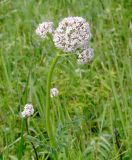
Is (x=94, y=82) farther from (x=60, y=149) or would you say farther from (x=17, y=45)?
(x=60, y=149)

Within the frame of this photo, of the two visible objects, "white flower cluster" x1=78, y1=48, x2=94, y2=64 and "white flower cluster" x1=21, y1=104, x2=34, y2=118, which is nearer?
"white flower cluster" x1=78, y1=48, x2=94, y2=64

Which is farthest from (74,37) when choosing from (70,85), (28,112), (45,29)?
(70,85)

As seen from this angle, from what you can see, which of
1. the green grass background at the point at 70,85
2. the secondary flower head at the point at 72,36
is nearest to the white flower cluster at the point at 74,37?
the secondary flower head at the point at 72,36

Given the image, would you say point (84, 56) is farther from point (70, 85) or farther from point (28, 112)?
point (70, 85)

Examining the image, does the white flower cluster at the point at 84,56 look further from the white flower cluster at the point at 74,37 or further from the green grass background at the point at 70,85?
the green grass background at the point at 70,85

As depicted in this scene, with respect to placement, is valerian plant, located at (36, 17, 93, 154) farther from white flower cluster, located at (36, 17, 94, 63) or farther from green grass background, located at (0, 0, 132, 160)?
green grass background, located at (0, 0, 132, 160)

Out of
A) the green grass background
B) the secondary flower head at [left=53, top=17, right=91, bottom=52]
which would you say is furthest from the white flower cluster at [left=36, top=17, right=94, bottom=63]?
the green grass background
